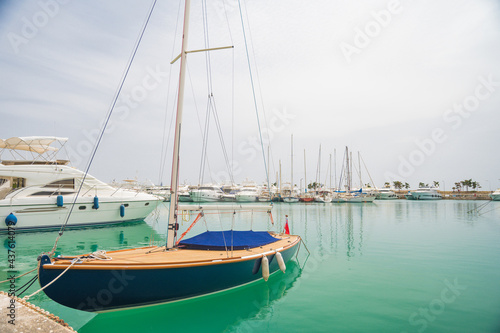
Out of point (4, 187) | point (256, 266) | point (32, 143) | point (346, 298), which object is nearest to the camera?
point (346, 298)

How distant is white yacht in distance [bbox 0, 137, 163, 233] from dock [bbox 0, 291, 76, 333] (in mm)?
15454

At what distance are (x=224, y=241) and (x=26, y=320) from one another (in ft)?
17.2

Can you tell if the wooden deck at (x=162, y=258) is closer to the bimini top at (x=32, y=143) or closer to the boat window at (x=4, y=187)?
the boat window at (x=4, y=187)

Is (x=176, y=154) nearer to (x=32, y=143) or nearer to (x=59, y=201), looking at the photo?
(x=59, y=201)

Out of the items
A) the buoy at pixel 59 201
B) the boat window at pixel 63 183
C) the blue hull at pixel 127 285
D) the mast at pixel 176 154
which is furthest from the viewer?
the boat window at pixel 63 183

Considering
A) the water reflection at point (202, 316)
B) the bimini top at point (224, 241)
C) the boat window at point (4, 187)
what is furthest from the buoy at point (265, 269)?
the boat window at point (4, 187)

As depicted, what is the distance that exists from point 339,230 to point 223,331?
1760cm

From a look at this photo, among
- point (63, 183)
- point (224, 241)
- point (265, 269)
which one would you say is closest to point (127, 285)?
point (224, 241)

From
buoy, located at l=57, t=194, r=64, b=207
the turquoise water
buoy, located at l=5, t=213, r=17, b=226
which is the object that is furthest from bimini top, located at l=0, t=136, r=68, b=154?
the turquoise water

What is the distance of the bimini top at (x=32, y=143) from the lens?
20803 millimetres

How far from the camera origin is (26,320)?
525 cm

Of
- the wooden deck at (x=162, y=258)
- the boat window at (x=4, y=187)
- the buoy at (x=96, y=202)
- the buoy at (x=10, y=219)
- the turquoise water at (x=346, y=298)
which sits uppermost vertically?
the boat window at (x=4, y=187)

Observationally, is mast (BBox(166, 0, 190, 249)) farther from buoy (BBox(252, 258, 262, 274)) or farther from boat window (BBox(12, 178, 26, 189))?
boat window (BBox(12, 178, 26, 189))

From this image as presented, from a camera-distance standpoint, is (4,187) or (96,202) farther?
(96,202)
